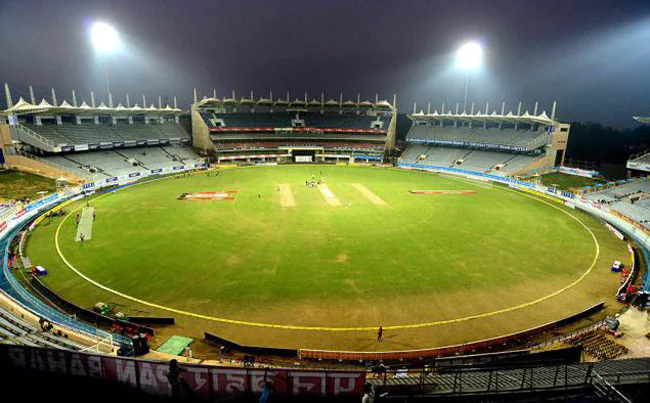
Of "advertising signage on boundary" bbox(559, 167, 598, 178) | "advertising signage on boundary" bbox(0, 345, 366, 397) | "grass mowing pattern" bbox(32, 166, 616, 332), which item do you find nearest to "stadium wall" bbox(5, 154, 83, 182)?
"grass mowing pattern" bbox(32, 166, 616, 332)

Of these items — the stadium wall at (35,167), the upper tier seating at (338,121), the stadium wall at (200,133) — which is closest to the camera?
the stadium wall at (35,167)

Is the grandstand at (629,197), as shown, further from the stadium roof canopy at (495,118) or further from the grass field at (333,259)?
the stadium roof canopy at (495,118)

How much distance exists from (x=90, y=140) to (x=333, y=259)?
214 ft

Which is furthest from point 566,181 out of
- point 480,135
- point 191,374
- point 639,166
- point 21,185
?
point 21,185

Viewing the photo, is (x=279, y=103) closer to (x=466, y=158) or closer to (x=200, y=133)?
(x=200, y=133)

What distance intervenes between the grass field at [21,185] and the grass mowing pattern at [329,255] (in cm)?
1033

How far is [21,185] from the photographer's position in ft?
173

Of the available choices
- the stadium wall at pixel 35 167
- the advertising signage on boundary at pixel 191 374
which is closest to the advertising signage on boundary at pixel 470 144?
the advertising signage on boundary at pixel 191 374

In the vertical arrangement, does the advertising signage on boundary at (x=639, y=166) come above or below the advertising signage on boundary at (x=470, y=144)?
below

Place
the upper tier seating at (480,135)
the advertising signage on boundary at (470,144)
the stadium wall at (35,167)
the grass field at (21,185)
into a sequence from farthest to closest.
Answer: the advertising signage on boundary at (470,144), the upper tier seating at (480,135), the stadium wall at (35,167), the grass field at (21,185)

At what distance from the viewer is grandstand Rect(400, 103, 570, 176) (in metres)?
73.9

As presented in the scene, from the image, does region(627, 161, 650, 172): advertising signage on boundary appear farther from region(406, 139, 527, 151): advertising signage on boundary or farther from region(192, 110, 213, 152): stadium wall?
region(192, 110, 213, 152): stadium wall

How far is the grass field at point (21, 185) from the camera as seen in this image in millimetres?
48938

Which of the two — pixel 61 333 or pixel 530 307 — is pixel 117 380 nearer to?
pixel 61 333
